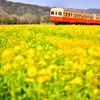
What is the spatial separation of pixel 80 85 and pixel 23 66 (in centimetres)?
98

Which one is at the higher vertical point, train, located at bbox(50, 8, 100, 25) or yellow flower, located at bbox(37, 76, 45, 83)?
yellow flower, located at bbox(37, 76, 45, 83)

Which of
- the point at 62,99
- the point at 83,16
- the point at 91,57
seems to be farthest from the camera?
the point at 83,16

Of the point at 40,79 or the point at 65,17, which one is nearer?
the point at 40,79

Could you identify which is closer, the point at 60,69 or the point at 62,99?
the point at 62,99

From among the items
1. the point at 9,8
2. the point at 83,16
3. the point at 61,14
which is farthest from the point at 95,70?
the point at 9,8

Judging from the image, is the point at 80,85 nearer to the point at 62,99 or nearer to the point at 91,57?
the point at 62,99

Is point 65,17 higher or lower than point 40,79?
lower

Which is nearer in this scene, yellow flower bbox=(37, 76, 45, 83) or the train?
yellow flower bbox=(37, 76, 45, 83)

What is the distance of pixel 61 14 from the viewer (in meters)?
41.9

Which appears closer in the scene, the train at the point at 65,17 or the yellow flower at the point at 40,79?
the yellow flower at the point at 40,79

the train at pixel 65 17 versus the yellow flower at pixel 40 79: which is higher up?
the yellow flower at pixel 40 79

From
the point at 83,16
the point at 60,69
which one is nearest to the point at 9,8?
the point at 83,16

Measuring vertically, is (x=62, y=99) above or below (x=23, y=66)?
below

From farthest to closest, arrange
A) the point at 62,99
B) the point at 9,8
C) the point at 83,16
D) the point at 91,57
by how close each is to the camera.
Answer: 1. the point at 9,8
2. the point at 83,16
3. the point at 91,57
4. the point at 62,99
